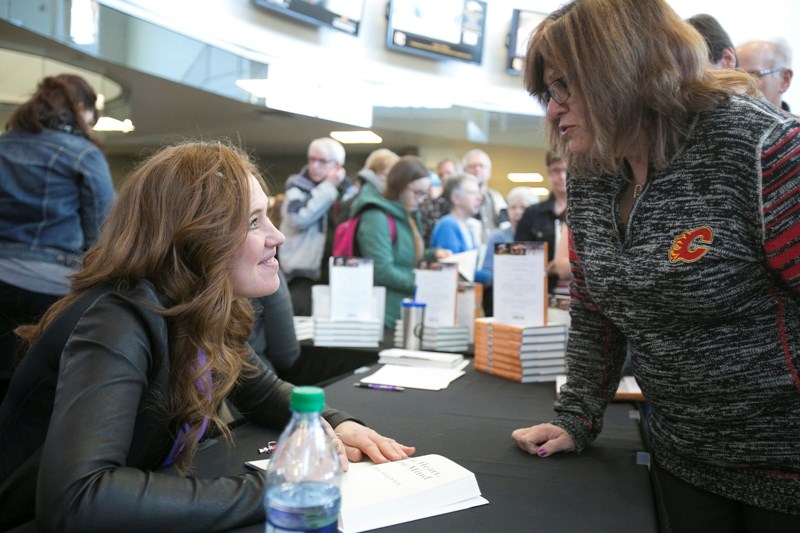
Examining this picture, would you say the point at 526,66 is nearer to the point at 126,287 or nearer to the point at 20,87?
the point at 126,287

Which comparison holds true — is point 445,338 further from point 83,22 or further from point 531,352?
point 83,22

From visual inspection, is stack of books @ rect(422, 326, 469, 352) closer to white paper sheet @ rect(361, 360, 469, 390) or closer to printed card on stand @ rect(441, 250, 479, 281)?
white paper sheet @ rect(361, 360, 469, 390)

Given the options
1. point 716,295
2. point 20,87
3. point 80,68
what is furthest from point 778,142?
point 80,68

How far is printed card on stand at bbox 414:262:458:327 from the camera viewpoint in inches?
104

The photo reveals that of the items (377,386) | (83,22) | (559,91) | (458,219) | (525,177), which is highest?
(83,22)

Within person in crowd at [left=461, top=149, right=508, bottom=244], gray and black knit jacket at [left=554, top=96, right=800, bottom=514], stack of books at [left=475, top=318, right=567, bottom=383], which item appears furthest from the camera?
person in crowd at [left=461, top=149, right=508, bottom=244]

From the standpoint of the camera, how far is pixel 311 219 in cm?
380

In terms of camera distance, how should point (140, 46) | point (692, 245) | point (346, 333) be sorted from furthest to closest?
1. point (140, 46)
2. point (346, 333)
3. point (692, 245)

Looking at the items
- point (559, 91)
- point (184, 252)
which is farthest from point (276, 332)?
point (559, 91)

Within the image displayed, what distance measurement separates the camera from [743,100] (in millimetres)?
1104

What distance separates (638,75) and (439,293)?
5.35ft

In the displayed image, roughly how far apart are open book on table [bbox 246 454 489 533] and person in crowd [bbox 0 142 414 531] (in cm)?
9

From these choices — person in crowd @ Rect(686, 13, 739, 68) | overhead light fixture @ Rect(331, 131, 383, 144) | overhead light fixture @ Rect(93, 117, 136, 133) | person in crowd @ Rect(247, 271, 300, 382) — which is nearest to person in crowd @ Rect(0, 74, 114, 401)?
person in crowd @ Rect(247, 271, 300, 382)

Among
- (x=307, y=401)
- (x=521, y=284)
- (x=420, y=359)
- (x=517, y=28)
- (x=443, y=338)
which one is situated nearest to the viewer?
(x=307, y=401)
